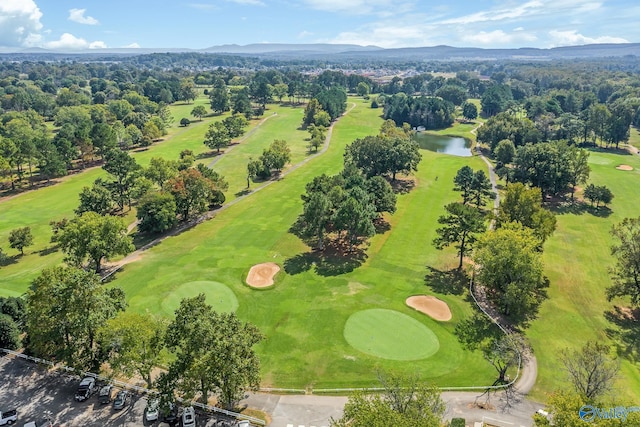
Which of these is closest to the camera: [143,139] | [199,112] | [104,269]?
[104,269]

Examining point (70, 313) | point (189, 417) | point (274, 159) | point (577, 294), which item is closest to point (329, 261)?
point (189, 417)

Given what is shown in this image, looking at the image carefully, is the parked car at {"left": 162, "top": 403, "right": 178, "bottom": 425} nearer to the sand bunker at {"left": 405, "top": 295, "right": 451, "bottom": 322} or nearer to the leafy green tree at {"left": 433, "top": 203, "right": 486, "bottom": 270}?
the sand bunker at {"left": 405, "top": 295, "right": 451, "bottom": 322}

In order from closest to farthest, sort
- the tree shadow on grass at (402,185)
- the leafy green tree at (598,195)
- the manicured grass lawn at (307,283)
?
the manicured grass lawn at (307,283), the leafy green tree at (598,195), the tree shadow on grass at (402,185)

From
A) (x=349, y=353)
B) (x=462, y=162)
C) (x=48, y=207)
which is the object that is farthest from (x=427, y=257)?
(x=48, y=207)

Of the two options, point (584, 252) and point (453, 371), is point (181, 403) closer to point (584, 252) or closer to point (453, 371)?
point (453, 371)

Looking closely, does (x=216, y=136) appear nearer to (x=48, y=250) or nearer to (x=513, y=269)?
(x=48, y=250)

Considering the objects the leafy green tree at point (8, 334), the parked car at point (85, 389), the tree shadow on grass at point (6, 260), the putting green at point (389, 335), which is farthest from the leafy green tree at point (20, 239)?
the putting green at point (389, 335)

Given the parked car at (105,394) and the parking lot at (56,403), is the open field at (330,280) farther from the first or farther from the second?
the parked car at (105,394)
